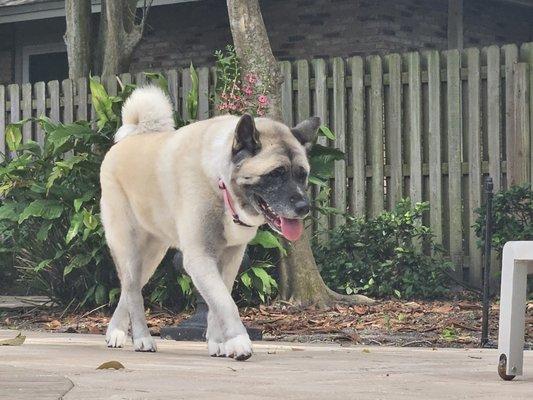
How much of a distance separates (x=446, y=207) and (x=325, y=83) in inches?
68.2

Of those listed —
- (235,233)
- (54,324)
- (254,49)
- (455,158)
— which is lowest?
(54,324)

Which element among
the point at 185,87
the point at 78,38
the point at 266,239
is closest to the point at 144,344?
the point at 266,239

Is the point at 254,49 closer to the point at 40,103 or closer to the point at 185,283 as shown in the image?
the point at 185,283

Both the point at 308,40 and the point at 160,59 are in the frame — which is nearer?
the point at 308,40

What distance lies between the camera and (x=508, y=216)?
38.8 ft

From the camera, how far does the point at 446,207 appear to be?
1269 cm

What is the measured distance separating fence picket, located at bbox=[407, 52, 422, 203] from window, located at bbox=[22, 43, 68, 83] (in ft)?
28.3

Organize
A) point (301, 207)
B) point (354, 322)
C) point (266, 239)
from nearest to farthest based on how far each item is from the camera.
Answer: point (301, 207) → point (354, 322) → point (266, 239)

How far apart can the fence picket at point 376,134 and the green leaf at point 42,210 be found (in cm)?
325

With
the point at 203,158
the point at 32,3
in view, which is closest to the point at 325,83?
the point at 203,158

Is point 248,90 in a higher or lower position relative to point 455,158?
higher

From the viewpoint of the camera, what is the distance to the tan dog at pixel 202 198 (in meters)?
6.97

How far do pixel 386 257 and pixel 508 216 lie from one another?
127cm

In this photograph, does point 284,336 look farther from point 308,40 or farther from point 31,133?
point 308,40
